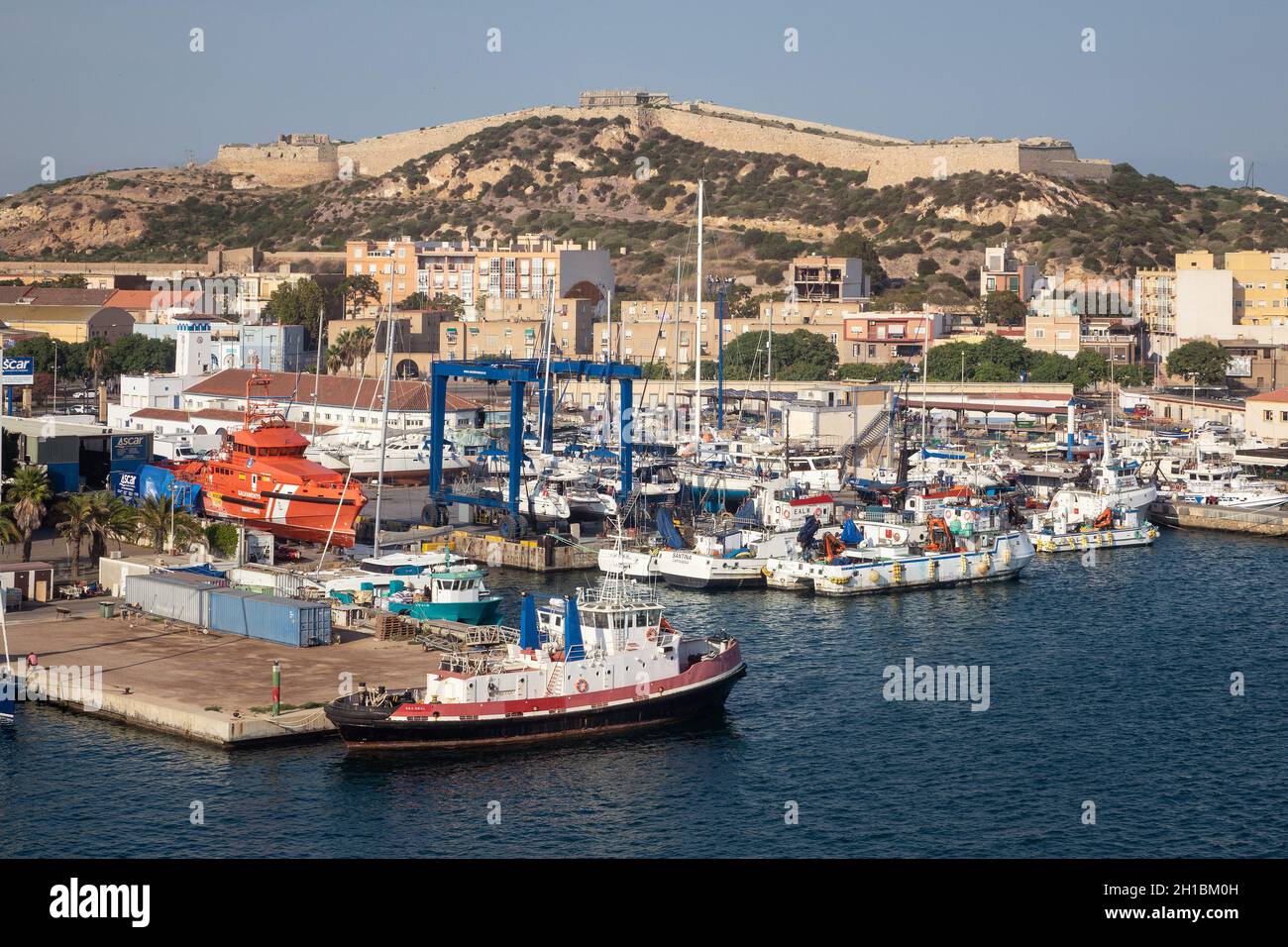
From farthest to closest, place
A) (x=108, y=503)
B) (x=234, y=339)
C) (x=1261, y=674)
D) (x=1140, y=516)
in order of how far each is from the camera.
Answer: (x=234, y=339), (x=1140, y=516), (x=108, y=503), (x=1261, y=674)

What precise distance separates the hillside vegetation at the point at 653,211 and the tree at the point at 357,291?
58.7 ft

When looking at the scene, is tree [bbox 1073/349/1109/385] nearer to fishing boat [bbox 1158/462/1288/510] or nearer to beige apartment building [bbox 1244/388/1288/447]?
beige apartment building [bbox 1244/388/1288/447]

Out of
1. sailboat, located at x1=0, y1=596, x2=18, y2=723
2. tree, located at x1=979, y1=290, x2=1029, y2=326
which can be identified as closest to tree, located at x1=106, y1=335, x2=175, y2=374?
tree, located at x1=979, y1=290, x2=1029, y2=326

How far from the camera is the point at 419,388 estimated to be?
Result: 3004 inches

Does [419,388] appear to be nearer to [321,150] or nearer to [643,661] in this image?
[643,661]

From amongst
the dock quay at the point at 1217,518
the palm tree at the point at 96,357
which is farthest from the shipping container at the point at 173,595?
the palm tree at the point at 96,357

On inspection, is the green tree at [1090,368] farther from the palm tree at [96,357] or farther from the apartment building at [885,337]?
the palm tree at [96,357]

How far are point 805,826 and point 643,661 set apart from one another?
19.4 ft

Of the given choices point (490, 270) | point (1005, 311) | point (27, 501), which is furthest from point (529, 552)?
point (490, 270)

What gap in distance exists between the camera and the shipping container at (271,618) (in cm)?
3672

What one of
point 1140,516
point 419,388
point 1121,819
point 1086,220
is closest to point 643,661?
point 1121,819

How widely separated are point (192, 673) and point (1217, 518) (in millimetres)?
40151

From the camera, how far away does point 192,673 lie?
34188 millimetres

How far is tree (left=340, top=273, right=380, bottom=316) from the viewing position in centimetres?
11250
